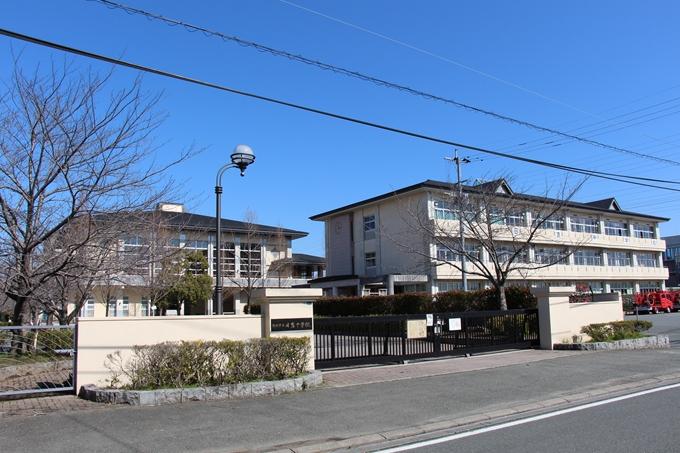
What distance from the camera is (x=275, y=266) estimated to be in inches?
1945

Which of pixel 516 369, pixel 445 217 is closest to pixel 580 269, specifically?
pixel 445 217

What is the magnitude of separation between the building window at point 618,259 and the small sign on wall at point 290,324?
5896 cm

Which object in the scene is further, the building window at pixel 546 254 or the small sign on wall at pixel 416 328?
the building window at pixel 546 254

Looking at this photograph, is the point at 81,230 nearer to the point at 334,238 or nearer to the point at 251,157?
the point at 251,157

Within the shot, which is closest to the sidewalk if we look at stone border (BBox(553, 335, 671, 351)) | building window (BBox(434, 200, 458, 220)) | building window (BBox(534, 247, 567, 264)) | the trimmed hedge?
stone border (BBox(553, 335, 671, 351))

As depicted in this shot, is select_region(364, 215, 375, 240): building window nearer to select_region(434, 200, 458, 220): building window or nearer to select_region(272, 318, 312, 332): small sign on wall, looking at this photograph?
select_region(434, 200, 458, 220): building window

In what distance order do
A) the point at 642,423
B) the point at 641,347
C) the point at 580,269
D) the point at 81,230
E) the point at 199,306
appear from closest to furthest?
the point at 642,423 → the point at 81,230 → the point at 641,347 → the point at 199,306 → the point at 580,269

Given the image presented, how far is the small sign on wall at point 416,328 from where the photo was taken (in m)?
15.6

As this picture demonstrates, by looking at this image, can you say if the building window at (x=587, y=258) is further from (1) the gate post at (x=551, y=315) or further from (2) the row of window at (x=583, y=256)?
(1) the gate post at (x=551, y=315)

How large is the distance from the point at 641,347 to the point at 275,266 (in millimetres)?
34280

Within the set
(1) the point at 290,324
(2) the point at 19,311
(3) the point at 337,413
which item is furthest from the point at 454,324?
(2) the point at 19,311

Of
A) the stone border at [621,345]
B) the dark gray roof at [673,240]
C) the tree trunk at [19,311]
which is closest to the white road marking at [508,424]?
the stone border at [621,345]

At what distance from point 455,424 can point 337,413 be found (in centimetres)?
196

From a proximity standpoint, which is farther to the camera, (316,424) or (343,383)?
(343,383)
